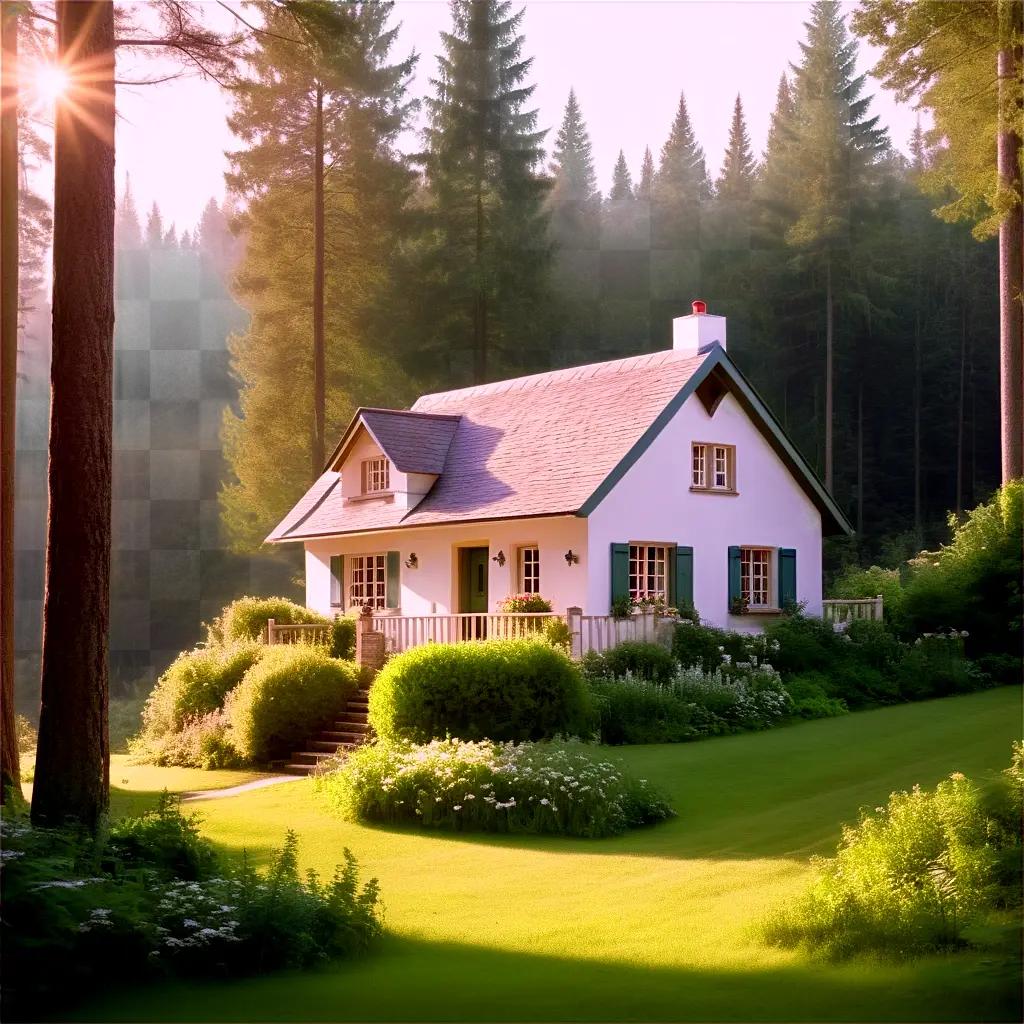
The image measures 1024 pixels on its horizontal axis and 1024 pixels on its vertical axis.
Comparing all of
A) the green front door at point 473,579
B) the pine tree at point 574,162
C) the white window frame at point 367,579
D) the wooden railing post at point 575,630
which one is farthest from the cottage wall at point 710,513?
the pine tree at point 574,162

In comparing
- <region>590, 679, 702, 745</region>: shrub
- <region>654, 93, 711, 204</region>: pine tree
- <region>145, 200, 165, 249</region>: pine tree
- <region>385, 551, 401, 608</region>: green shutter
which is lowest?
<region>590, 679, 702, 745</region>: shrub

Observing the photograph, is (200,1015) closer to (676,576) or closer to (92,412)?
(92,412)

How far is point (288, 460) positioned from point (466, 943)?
106 ft

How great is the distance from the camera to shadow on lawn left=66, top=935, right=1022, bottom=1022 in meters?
6.77

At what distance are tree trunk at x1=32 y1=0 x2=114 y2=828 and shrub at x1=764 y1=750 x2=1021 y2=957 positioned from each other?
5.39 metres

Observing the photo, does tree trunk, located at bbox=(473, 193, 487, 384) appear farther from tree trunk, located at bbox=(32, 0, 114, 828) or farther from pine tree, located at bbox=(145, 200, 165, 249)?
pine tree, located at bbox=(145, 200, 165, 249)

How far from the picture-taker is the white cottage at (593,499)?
2395 cm

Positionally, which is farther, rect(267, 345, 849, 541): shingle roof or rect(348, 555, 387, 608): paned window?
rect(348, 555, 387, 608): paned window

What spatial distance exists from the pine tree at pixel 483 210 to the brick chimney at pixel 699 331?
15005mm

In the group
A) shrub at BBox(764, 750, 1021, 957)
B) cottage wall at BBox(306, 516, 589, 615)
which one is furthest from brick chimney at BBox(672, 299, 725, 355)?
shrub at BBox(764, 750, 1021, 957)

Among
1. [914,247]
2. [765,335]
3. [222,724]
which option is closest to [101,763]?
[222,724]

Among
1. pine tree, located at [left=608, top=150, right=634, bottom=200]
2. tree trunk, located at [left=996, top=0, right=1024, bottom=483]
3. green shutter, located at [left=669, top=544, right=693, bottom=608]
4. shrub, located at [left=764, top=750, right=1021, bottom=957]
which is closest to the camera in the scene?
shrub, located at [left=764, top=750, right=1021, bottom=957]

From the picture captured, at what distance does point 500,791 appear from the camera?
1424cm

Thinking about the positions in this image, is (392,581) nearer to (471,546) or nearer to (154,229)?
(471,546)
